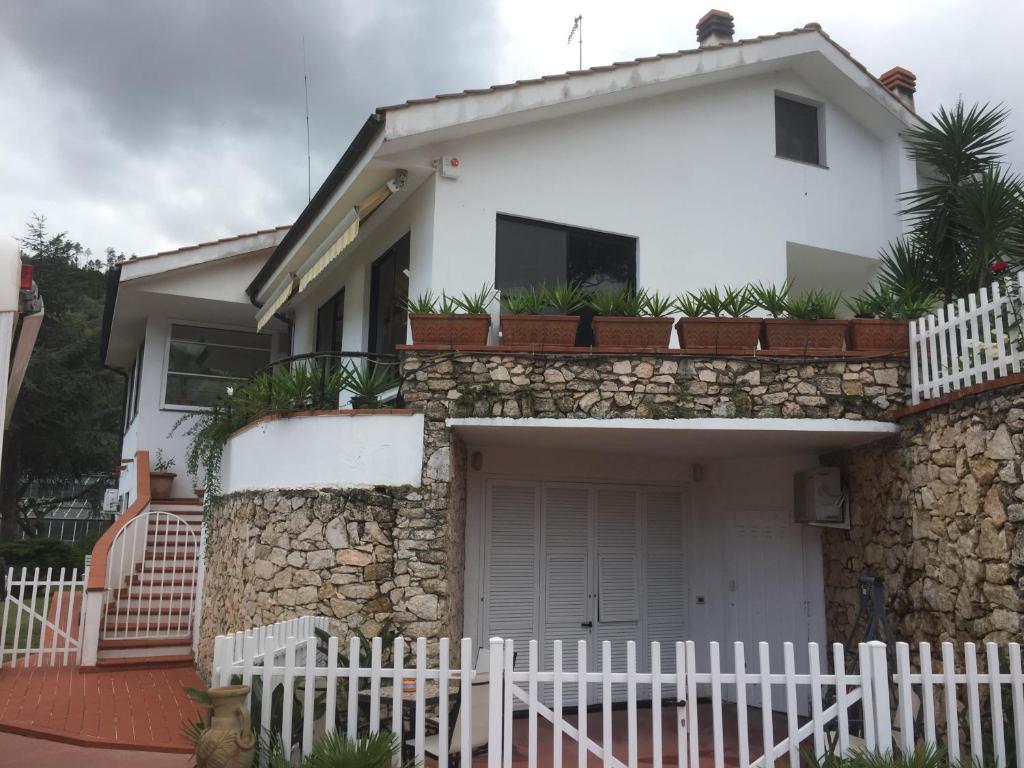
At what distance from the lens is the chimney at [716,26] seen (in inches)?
474

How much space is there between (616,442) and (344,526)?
3396mm

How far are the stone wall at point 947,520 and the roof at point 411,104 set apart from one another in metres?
5.50

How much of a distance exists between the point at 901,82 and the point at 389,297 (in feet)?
30.2

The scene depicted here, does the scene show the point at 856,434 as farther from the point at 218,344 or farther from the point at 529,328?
the point at 218,344

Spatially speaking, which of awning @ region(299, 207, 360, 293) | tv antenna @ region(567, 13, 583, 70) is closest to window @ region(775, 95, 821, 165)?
tv antenna @ region(567, 13, 583, 70)

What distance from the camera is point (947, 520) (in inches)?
282

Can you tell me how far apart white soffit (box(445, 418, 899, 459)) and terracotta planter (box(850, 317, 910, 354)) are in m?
0.81

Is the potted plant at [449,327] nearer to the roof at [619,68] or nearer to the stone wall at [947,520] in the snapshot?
the roof at [619,68]

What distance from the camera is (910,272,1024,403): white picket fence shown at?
6.50 m

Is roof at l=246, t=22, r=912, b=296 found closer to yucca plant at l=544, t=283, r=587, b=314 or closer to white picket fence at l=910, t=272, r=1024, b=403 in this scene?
yucca plant at l=544, t=283, r=587, b=314

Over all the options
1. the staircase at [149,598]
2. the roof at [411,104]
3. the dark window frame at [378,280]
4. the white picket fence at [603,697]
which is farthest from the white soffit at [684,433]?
the staircase at [149,598]

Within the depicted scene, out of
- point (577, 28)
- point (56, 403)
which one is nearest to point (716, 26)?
point (577, 28)

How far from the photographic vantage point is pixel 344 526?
24.9ft

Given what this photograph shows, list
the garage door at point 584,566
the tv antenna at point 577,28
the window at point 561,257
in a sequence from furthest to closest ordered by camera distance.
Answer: the tv antenna at point 577,28 < the garage door at point 584,566 < the window at point 561,257
